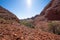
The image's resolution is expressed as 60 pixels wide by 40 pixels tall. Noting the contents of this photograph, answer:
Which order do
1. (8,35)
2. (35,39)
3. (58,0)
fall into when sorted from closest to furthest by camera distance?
(8,35) → (35,39) → (58,0)

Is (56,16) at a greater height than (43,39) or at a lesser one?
greater

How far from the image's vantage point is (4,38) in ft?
24.9

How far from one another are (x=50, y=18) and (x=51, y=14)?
1.46m

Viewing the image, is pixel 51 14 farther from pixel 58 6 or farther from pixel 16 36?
pixel 16 36

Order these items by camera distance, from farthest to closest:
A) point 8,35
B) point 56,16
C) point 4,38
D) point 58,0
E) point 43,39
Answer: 1. point 58,0
2. point 56,16
3. point 43,39
4. point 8,35
5. point 4,38

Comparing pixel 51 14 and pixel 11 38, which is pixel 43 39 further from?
pixel 51 14

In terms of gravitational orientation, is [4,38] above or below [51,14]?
below

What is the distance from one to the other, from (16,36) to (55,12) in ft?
128

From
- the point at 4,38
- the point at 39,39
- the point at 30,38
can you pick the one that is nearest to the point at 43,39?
the point at 39,39

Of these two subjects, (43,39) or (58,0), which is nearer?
(43,39)

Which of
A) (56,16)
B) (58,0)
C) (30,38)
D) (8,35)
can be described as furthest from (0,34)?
(58,0)

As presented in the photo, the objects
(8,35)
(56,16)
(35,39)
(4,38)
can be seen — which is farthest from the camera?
(56,16)

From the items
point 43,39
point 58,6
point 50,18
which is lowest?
point 43,39

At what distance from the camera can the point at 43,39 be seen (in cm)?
940
